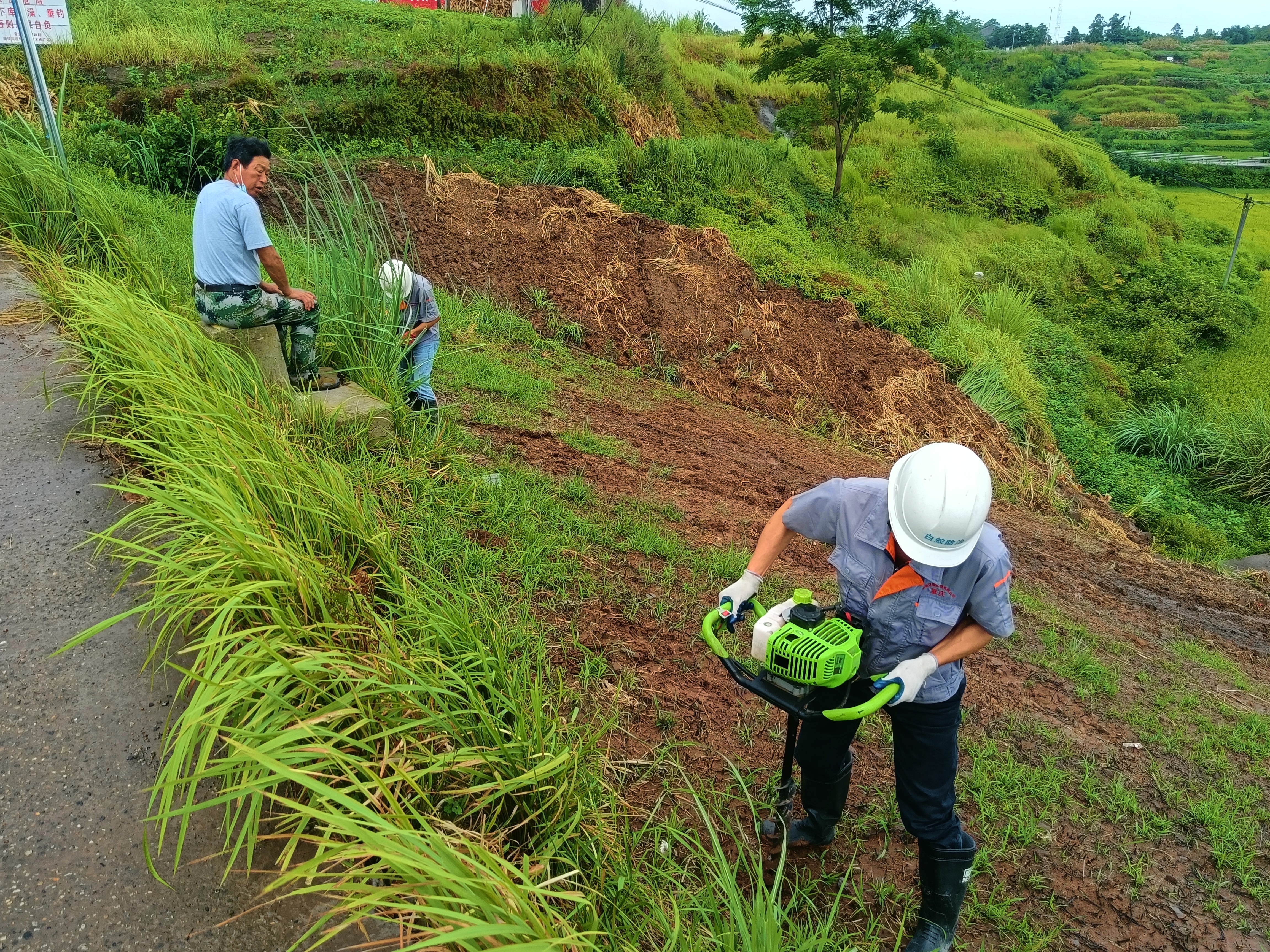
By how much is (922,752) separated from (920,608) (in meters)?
0.45

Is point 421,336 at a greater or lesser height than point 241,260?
lesser

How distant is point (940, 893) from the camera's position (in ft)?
7.95

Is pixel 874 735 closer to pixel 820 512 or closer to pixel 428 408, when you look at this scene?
pixel 820 512

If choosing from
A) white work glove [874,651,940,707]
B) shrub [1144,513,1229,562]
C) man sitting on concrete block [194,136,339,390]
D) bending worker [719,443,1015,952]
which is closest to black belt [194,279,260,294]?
man sitting on concrete block [194,136,339,390]

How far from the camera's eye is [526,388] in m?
6.06

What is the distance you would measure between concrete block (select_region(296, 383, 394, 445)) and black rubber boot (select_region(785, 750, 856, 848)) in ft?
8.02

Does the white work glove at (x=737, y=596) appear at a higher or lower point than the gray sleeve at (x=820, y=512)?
lower

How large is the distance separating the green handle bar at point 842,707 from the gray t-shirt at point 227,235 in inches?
116

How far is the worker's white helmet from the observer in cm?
425

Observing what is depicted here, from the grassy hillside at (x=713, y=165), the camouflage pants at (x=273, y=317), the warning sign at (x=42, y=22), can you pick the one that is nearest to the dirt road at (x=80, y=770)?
the camouflage pants at (x=273, y=317)

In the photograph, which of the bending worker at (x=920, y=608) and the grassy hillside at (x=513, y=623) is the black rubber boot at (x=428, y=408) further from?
the bending worker at (x=920, y=608)

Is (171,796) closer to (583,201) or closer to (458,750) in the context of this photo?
(458,750)

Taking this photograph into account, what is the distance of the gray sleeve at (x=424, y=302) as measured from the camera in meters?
4.52

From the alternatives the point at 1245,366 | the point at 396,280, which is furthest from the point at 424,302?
the point at 1245,366
